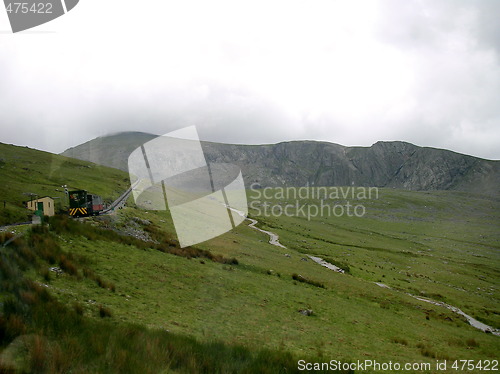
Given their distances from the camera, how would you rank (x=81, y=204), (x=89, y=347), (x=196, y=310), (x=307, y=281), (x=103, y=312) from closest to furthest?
(x=89, y=347), (x=103, y=312), (x=196, y=310), (x=307, y=281), (x=81, y=204)

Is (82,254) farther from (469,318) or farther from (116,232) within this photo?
(469,318)

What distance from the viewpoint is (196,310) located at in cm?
1830

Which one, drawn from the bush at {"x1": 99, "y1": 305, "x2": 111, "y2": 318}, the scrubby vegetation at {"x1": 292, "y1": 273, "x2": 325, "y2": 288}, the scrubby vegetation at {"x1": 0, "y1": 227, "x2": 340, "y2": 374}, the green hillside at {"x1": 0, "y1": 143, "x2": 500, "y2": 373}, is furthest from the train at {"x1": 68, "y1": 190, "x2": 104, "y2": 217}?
the bush at {"x1": 99, "y1": 305, "x2": 111, "y2": 318}

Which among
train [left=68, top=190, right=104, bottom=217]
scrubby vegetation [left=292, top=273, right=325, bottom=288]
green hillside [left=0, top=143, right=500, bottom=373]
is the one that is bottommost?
scrubby vegetation [left=292, top=273, right=325, bottom=288]

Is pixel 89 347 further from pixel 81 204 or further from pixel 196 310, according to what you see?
pixel 81 204

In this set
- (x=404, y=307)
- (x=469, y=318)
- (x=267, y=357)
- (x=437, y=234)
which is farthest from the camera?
(x=437, y=234)

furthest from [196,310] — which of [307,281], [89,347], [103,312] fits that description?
[307,281]

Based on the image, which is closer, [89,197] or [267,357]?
[267,357]

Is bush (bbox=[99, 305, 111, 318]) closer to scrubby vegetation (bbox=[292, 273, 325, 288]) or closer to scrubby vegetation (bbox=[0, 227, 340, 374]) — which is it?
scrubby vegetation (bbox=[0, 227, 340, 374])

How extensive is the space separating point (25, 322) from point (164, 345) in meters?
4.09

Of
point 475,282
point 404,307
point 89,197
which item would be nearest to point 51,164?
point 89,197

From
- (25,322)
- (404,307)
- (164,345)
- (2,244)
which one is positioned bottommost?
(404,307)

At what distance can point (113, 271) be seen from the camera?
20.3 metres

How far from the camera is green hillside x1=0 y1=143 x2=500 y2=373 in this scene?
916 centimetres
